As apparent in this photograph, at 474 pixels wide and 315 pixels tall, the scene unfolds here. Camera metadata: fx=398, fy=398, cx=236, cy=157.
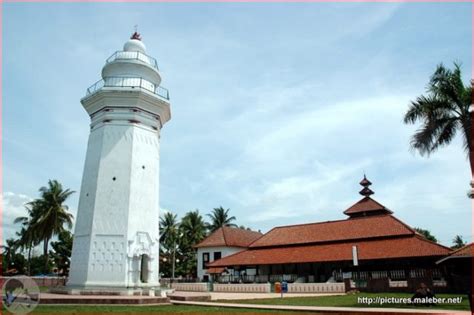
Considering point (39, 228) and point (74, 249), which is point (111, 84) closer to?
point (74, 249)

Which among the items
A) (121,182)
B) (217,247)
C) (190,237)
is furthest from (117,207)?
(190,237)

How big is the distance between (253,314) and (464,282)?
15.0 m

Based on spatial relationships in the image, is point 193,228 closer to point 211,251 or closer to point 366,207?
point 211,251

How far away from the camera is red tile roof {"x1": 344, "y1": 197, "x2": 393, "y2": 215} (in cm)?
3784

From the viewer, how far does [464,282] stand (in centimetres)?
2133

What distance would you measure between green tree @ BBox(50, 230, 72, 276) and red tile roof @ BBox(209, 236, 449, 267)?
23.6 m

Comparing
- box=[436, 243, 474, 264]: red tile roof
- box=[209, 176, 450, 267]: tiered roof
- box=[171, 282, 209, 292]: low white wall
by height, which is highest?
box=[209, 176, 450, 267]: tiered roof

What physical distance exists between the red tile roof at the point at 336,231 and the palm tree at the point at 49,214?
19838mm

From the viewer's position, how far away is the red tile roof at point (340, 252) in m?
24.8

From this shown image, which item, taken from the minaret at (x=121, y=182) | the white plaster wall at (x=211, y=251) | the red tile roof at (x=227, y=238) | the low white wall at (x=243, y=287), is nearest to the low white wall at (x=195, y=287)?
the low white wall at (x=243, y=287)

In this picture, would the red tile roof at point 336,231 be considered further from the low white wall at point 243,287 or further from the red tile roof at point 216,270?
the low white wall at point 243,287

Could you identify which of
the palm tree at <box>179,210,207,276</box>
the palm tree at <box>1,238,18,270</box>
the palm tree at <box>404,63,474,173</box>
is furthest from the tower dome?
the palm tree at <box>1,238,18,270</box>

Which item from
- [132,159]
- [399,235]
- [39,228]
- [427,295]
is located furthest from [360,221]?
[39,228]

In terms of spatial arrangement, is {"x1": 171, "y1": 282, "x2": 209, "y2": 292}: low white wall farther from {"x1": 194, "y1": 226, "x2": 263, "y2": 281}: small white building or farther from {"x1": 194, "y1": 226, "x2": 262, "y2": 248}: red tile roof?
{"x1": 194, "y1": 226, "x2": 262, "y2": 248}: red tile roof
